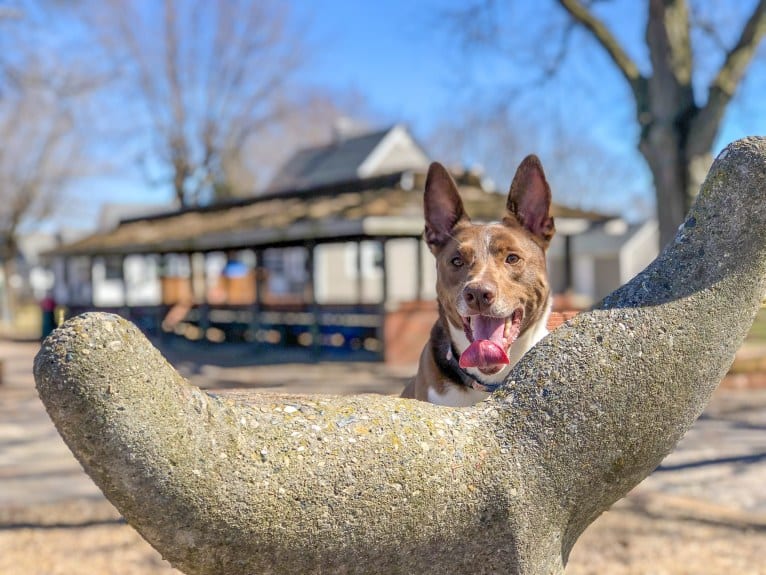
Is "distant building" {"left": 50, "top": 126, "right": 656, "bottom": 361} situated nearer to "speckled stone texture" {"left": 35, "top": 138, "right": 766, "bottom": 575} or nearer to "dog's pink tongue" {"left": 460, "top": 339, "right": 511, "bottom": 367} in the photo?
"dog's pink tongue" {"left": 460, "top": 339, "right": 511, "bottom": 367}

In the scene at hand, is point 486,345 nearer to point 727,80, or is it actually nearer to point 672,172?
point 672,172

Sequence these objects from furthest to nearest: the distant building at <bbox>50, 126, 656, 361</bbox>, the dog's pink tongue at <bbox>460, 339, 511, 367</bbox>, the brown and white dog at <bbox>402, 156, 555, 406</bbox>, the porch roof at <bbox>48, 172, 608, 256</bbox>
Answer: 1. the distant building at <bbox>50, 126, 656, 361</bbox>
2. the porch roof at <bbox>48, 172, 608, 256</bbox>
3. the brown and white dog at <bbox>402, 156, 555, 406</bbox>
4. the dog's pink tongue at <bbox>460, 339, 511, 367</bbox>

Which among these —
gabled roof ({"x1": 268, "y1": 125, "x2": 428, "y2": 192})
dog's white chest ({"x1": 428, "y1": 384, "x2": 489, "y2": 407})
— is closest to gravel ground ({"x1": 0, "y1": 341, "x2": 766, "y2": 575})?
dog's white chest ({"x1": 428, "y1": 384, "x2": 489, "y2": 407})

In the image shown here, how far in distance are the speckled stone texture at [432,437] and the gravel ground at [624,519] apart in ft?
9.24

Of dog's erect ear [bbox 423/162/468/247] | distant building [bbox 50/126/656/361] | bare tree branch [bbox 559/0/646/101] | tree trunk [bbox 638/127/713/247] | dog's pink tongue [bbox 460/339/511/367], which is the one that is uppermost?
bare tree branch [bbox 559/0/646/101]

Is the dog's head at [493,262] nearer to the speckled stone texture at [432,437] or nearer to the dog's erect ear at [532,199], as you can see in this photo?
the dog's erect ear at [532,199]

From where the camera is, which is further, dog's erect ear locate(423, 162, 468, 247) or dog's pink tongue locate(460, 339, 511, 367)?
dog's erect ear locate(423, 162, 468, 247)

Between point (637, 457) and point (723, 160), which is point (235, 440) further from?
point (723, 160)

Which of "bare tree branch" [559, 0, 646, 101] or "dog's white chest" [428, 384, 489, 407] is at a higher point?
"bare tree branch" [559, 0, 646, 101]

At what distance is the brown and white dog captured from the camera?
7.39 ft

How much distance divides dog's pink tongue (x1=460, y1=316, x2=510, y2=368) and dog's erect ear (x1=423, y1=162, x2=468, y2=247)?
1.31 ft

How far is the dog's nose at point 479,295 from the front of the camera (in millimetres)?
2225

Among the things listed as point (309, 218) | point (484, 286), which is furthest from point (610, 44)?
point (484, 286)

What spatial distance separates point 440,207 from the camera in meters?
2.61
